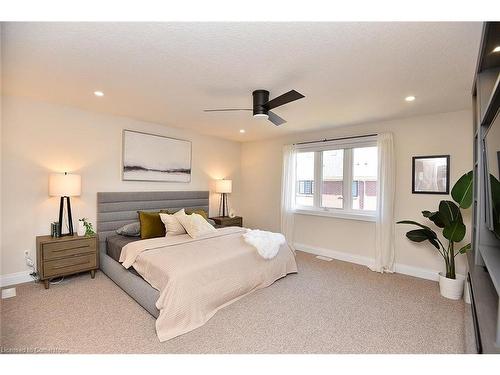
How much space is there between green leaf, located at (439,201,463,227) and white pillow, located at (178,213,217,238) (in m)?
2.97

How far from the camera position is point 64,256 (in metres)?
2.93

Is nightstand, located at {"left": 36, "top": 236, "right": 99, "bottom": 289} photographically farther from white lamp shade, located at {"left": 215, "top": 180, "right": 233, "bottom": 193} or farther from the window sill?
the window sill

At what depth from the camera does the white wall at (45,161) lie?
2910 mm

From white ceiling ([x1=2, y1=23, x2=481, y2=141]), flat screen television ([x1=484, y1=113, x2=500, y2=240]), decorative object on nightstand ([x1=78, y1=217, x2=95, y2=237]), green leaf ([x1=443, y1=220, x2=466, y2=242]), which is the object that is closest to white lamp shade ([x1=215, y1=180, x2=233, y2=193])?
white ceiling ([x1=2, y1=23, x2=481, y2=141])

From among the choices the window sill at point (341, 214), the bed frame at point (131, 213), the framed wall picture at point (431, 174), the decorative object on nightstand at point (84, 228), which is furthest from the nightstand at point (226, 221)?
the framed wall picture at point (431, 174)

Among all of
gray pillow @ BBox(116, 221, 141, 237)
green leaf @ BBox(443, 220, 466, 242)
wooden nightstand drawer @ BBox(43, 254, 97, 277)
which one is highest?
green leaf @ BBox(443, 220, 466, 242)

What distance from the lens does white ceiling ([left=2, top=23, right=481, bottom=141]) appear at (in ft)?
5.35

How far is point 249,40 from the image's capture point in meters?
1.73

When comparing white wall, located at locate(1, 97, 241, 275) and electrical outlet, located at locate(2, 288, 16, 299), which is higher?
white wall, located at locate(1, 97, 241, 275)

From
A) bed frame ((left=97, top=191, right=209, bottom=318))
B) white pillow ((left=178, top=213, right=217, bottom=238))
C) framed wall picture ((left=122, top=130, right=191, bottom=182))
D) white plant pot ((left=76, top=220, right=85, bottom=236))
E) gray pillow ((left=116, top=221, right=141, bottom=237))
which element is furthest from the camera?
framed wall picture ((left=122, top=130, right=191, bottom=182))

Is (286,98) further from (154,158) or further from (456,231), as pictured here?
(154,158)

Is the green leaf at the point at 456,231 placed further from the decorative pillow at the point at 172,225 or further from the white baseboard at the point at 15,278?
the white baseboard at the point at 15,278

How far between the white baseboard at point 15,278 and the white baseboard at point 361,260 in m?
4.18

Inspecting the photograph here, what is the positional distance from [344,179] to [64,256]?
169 inches
